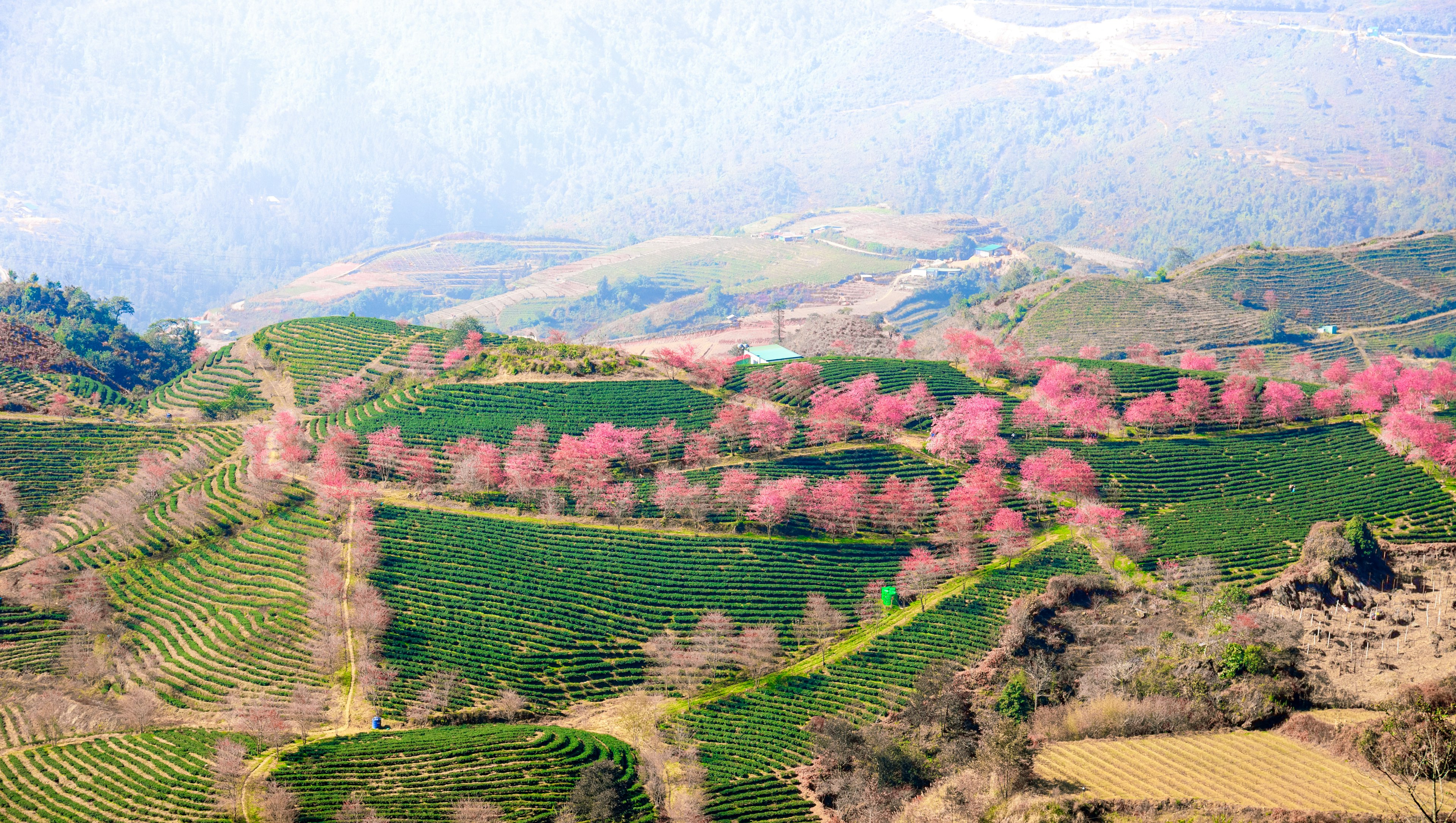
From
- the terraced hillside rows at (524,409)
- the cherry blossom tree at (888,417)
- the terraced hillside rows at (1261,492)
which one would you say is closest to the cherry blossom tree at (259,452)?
the terraced hillside rows at (524,409)

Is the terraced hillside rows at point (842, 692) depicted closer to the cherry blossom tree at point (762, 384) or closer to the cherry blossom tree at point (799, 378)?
the cherry blossom tree at point (799, 378)

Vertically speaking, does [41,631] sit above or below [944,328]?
below

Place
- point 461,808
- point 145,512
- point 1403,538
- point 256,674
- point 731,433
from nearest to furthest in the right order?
1. point 461,808
2. point 256,674
3. point 1403,538
4. point 145,512
5. point 731,433

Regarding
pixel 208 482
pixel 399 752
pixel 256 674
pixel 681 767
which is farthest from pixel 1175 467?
pixel 208 482

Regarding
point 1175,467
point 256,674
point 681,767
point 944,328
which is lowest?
point 681,767

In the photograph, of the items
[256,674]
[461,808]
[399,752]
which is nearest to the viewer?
[461,808]

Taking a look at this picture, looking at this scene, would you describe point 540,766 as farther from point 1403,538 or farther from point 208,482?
point 1403,538
